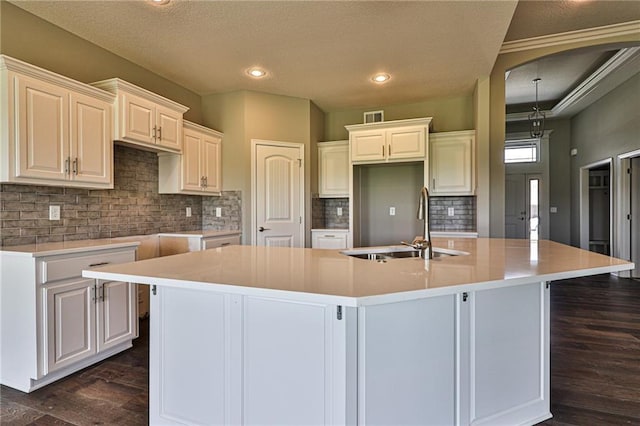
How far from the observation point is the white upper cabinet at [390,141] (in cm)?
443

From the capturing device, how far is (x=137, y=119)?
307 cm

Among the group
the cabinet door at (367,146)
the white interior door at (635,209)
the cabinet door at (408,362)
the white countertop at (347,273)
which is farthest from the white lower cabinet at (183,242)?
the white interior door at (635,209)

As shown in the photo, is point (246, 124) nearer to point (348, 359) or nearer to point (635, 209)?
A: point (348, 359)

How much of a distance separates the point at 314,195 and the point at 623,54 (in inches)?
167

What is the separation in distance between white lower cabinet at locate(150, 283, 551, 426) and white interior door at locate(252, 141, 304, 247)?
2851mm

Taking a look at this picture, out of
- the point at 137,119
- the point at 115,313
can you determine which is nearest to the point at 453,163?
the point at 137,119

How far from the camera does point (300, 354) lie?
1.39 m

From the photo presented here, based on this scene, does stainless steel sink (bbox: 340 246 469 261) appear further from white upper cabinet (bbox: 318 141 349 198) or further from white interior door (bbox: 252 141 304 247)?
white upper cabinet (bbox: 318 141 349 198)

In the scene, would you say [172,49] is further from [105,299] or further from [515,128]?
[515,128]

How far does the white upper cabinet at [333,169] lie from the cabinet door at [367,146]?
9.7 inches

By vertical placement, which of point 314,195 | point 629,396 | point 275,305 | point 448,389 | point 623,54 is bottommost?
point 629,396

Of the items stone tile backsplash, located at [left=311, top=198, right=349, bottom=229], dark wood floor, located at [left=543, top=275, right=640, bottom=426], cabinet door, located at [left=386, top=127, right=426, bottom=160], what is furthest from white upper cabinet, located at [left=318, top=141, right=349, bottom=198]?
dark wood floor, located at [left=543, top=275, right=640, bottom=426]

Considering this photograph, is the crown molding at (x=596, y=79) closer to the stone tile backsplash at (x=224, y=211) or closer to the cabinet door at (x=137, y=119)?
the stone tile backsplash at (x=224, y=211)

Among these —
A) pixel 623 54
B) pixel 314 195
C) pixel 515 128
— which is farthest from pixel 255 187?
pixel 515 128
